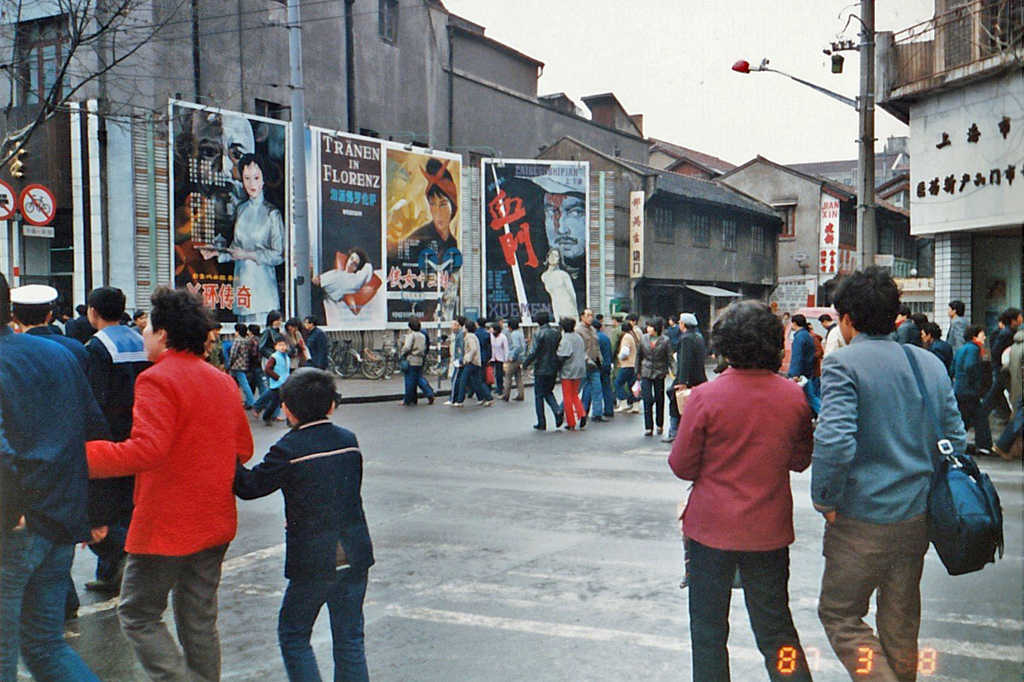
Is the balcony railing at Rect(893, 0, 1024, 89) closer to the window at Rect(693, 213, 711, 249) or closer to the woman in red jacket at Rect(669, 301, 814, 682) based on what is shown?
the woman in red jacket at Rect(669, 301, 814, 682)

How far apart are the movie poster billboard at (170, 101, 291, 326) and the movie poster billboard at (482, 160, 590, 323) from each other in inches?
314

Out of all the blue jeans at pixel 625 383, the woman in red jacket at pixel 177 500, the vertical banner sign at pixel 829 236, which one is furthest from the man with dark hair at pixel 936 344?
the vertical banner sign at pixel 829 236

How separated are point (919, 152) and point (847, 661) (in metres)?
16.6

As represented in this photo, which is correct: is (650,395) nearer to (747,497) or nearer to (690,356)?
(690,356)

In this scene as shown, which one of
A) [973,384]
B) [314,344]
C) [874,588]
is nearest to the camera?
[874,588]

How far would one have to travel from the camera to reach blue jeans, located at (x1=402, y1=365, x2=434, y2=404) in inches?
734

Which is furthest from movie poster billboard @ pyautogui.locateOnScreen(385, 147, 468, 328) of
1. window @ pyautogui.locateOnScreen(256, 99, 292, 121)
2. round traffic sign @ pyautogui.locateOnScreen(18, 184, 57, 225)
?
round traffic sign @ pyautogui.locateOnScreen(18, 184, 57, 225)

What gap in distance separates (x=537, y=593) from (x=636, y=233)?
31537mm

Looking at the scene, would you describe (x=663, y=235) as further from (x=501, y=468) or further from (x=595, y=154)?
(x=501, y=468)

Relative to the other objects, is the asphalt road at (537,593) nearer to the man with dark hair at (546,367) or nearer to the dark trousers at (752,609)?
the dark trousers at (752,609)

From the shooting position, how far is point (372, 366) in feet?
83.6

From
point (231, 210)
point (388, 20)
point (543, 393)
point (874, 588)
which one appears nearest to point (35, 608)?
point (874, 588)

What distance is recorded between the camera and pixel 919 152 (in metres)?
18.2

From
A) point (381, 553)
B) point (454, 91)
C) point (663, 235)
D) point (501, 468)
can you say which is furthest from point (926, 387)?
point (663, 235)
